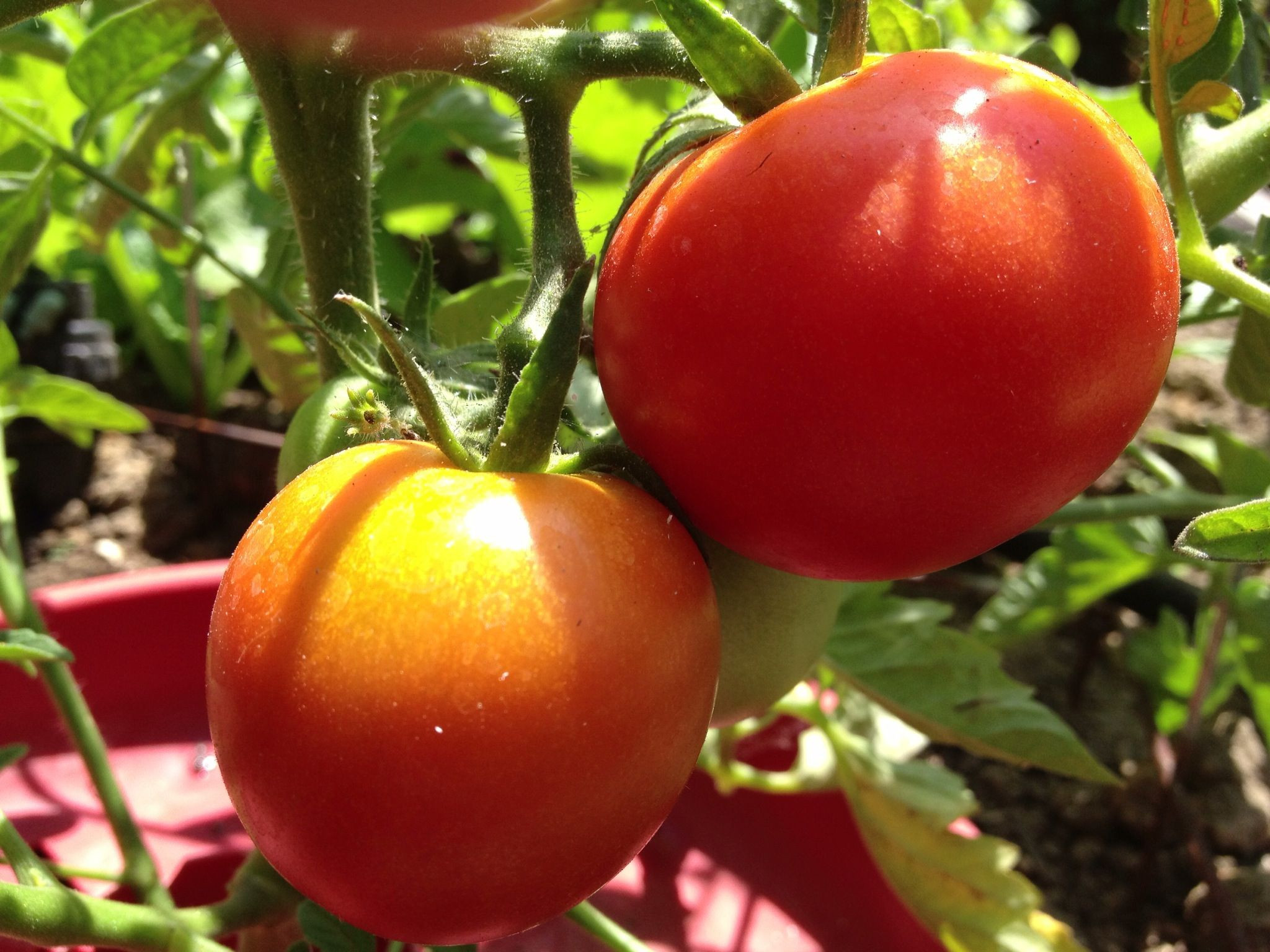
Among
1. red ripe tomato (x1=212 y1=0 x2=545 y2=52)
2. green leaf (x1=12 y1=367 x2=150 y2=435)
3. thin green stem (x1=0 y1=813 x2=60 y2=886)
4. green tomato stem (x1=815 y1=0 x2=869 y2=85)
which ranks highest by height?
red ripe tomato (x1=212 y1=0 x2=545 y2=52)

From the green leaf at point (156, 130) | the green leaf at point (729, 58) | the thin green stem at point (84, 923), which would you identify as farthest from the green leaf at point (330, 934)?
the green leaf at point (156, 130)

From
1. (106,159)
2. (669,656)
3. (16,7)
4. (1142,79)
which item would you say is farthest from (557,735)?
(106,159)

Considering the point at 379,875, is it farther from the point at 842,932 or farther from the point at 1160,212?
the point at 842,932

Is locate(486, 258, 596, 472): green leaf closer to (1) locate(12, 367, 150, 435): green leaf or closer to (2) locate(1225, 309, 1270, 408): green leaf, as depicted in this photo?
(2) locate(1225, 309, 1270, 408): green leaf

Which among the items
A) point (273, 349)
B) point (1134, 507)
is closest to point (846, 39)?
point (1134, 507)

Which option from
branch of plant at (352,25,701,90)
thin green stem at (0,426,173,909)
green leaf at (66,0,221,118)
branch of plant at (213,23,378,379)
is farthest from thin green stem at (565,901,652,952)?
green leaf at (66,0,221,118)

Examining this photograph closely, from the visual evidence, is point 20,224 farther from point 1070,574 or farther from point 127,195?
point 1070,574
